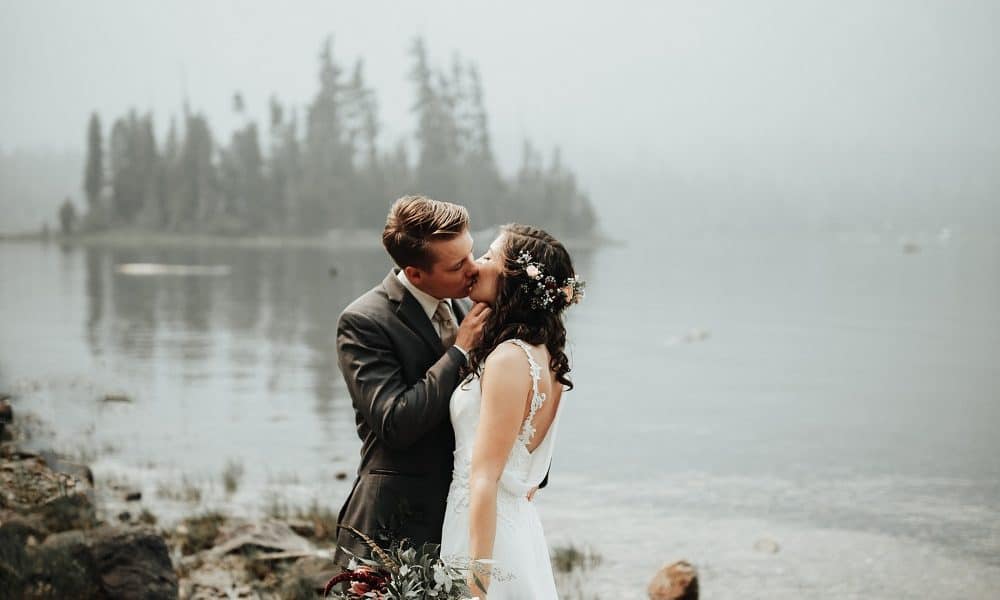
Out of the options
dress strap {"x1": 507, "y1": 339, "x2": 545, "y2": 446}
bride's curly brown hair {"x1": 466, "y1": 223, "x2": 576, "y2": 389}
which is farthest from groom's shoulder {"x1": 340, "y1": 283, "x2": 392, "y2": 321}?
dress strap {"x1": 507, "y1": 339, "x2": 545, "y2": 446}

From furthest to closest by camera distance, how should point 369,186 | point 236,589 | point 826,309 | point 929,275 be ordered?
1. point 369,186
2. point 929,275
3. point 826,309
4. point 236,589

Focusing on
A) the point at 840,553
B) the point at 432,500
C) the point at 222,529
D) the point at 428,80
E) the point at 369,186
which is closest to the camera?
the point at 432,500

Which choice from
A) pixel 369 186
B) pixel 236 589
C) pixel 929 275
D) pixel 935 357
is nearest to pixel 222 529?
pixel 236 589

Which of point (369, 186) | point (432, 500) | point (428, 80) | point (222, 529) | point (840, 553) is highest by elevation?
point (428, 80)

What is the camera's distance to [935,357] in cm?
3403

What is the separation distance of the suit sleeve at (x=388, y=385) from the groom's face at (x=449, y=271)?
21 cm

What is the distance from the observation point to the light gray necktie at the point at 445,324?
391 cm

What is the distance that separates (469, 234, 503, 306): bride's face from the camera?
11.8 ft

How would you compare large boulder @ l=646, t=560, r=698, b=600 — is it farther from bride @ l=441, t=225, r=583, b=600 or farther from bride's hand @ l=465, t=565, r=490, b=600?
bride's hand @ l=465, t=565, r=490, b=600

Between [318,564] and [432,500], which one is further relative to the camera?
[318,564]

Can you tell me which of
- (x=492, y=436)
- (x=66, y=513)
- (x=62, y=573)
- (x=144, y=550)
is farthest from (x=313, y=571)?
(x=492, y=436)

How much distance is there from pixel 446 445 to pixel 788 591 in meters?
6.38

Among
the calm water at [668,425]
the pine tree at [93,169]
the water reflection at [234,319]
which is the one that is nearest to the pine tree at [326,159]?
the pine tree at [93,169]

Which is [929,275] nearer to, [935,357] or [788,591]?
[935,357]
